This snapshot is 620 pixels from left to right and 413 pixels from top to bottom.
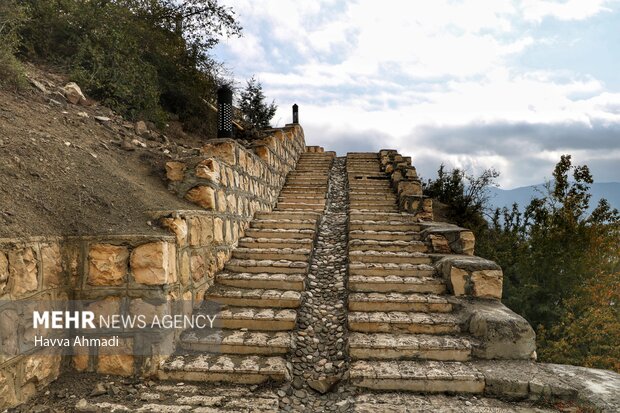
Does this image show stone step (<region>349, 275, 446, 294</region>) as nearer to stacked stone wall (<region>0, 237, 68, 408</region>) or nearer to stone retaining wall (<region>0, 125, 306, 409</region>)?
stone retaining wall (<region>0, 125, 306, 409</region>)

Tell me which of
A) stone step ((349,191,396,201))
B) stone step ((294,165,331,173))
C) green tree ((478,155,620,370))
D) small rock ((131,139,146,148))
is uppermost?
stone step ((294,165,331,173))

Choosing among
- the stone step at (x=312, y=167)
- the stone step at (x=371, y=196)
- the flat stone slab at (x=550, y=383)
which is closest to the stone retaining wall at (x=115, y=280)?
the flat stone slab at (x=550, y=383)

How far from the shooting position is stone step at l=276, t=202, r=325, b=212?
22.2ft

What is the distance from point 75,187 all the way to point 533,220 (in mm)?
13127

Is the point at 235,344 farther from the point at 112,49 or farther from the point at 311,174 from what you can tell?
the point at 311,174

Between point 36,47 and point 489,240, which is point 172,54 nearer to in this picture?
point 36,47

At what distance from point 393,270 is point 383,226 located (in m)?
1.54

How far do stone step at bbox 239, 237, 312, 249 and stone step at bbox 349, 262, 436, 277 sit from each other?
34.5 inches

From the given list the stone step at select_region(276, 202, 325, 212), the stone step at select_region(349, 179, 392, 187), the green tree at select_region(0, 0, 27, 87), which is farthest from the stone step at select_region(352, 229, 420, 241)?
the green tree at select_region(0, 0, 27, 87)

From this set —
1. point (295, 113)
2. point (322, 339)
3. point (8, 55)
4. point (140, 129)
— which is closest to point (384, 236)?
point (322, 339)

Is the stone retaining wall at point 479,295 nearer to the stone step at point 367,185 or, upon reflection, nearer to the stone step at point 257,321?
the stone step at point 257,321

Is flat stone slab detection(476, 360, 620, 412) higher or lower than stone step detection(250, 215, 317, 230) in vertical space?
lower

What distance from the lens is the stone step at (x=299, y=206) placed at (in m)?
6.77

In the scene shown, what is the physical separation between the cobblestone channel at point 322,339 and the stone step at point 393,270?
0.24 meters
